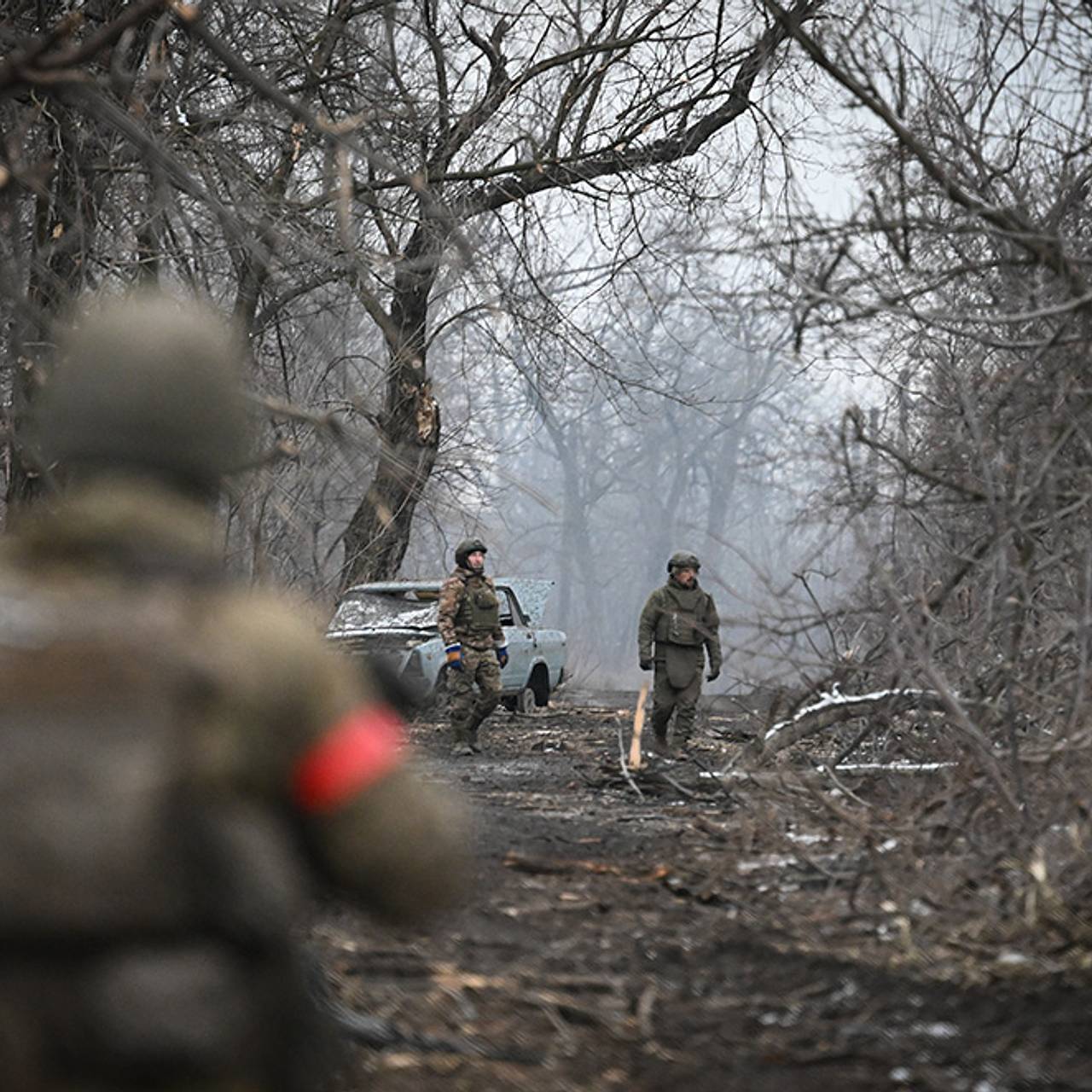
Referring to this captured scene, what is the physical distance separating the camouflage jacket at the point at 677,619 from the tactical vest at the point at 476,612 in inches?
53.0

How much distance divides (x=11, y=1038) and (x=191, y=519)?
0.74 meters

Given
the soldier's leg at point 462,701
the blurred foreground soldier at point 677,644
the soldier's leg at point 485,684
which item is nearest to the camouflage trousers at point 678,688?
the blurred foreground soldier at point 677,644

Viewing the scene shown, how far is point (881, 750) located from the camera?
9.69 metres

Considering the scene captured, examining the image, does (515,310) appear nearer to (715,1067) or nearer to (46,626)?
(715,1067)

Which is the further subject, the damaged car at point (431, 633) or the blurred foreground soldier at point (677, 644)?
the damaged car at point (431, 633)

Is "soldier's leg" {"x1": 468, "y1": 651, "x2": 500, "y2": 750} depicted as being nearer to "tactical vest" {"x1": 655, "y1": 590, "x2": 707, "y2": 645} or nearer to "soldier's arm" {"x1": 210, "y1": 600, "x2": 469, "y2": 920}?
"tactical vest" {"x1": 655, "y1": 590, "x2": 707, "y2": 645}

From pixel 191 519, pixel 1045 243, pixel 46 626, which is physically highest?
pixel 1045 243

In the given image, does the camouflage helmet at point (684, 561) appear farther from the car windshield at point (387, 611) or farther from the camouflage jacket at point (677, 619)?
the car windshield at point (387, 611)

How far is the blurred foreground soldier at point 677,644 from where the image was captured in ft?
47.0

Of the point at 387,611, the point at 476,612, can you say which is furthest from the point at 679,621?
the point at 387,611

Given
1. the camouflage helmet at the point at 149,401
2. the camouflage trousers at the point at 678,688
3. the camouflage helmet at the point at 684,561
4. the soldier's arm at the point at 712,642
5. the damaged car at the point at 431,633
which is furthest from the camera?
the damaged car at the point at 431,633

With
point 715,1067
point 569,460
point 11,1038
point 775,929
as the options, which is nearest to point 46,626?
point 11,1038

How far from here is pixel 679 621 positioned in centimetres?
1430

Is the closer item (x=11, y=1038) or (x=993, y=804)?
(x=11, y=1038)
